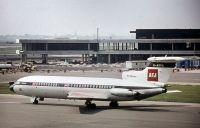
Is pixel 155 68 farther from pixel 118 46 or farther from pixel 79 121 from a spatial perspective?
pixel 118 46

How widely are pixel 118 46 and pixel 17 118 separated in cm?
13397

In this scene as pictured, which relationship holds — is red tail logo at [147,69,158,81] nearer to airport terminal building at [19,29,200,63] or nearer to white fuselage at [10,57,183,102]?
white fuselage at [10,57,183,102]

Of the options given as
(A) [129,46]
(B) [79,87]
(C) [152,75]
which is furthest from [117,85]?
(A) [129,46]

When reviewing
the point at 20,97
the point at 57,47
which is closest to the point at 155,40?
the point at 57,47

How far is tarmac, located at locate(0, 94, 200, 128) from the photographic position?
1372 inches

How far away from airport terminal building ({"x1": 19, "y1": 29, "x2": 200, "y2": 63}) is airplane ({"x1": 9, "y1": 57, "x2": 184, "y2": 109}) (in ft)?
368

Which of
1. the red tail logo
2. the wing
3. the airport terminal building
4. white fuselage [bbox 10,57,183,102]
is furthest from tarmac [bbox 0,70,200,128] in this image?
the airport terminal building

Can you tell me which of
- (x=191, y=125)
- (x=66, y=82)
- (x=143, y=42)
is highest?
(x=143, y=42)

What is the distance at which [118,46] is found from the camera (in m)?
170

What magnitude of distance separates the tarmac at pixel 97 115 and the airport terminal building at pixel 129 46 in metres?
108

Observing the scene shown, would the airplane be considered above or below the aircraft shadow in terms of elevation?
above

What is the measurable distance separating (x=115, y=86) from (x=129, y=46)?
128974 mm

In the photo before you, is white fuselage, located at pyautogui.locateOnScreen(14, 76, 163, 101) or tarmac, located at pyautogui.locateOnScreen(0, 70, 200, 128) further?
white fuselage, located at pyautogui.locateOnScreen(14, 76, 163, 101)

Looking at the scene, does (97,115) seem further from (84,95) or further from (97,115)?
(84,95)
